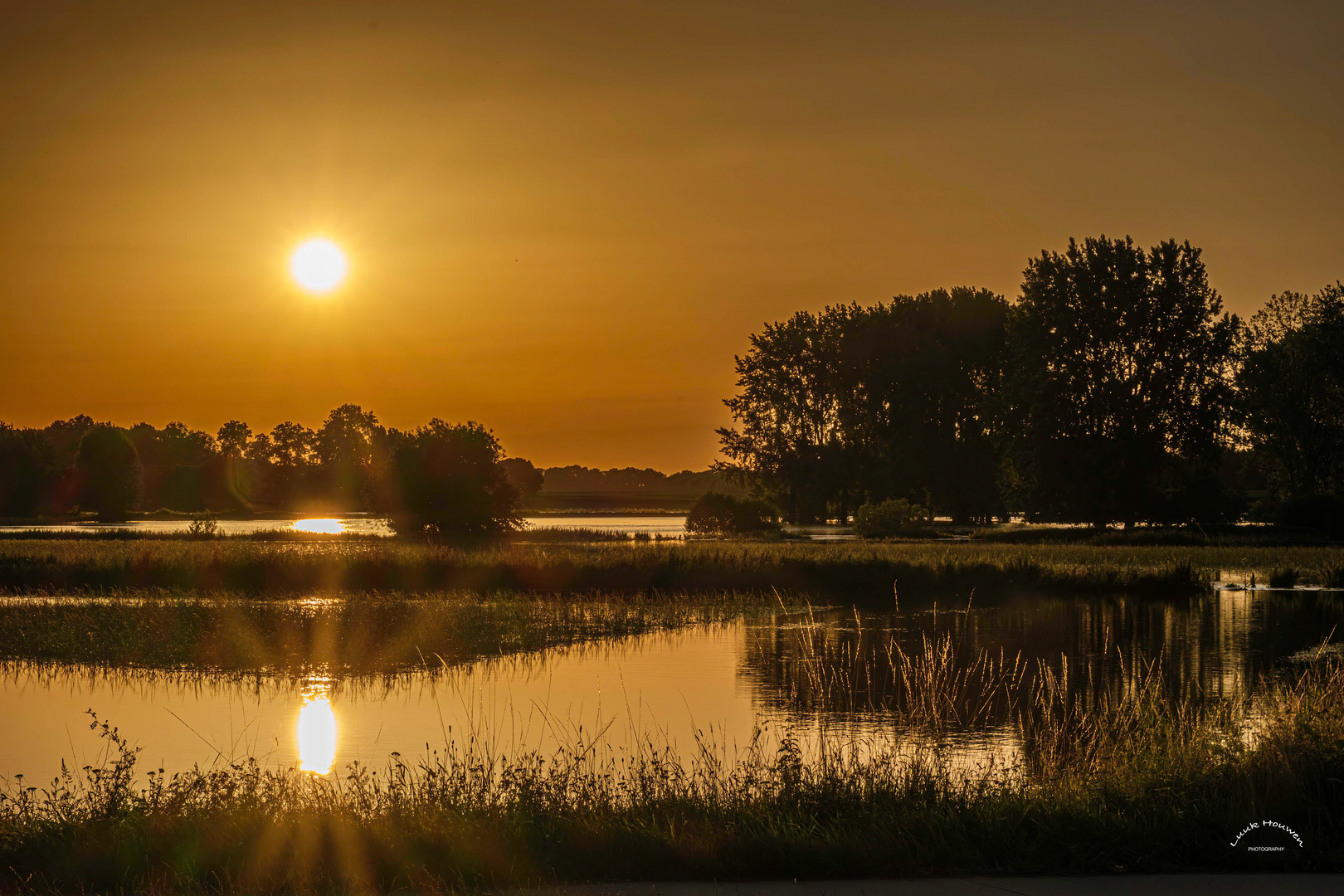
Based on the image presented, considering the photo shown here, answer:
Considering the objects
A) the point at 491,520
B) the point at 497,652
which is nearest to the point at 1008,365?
the point at 491,520

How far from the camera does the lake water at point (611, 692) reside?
14.9 m

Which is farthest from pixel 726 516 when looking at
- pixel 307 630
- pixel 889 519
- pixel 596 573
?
pixel 307 630

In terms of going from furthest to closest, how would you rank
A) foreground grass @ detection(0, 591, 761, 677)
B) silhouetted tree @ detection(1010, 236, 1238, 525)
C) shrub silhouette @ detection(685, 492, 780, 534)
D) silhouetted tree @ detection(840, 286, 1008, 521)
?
silhouetted tree @ detection(840, 286, 1008, 521) < shrub silhouette @ detection(685, 492, 780, 534) < silhouetted tree @ detection(1010, 236, 1238, 525) < foreground grass @ detection(0, 591, 761, 677)

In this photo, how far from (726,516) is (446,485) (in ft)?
68.9

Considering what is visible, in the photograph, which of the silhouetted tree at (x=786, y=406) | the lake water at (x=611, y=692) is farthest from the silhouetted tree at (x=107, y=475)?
the lake water at (x=611, y=692)

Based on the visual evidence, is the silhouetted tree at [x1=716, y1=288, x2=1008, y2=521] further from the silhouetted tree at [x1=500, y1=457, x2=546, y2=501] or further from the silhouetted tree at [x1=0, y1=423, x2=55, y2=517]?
the silhouetted tree at [x1=0, y1=423, x2=55, y2=517]

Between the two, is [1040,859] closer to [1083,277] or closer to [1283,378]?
[1083,277]

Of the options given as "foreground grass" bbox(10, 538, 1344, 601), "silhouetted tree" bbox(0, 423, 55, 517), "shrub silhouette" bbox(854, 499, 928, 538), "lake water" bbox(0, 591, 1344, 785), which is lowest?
"lake water" bbox(0, 591, 1344, 785)

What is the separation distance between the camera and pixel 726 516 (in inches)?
3337

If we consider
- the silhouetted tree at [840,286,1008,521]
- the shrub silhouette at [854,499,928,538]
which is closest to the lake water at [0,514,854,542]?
the shrub silhouette at [854,499,928,538]

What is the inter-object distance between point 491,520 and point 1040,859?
66452 millimetres

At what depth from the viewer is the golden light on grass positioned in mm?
13891

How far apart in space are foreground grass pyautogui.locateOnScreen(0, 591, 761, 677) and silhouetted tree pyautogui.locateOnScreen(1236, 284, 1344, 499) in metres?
59.4

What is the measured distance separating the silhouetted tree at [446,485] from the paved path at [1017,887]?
65.7 m
